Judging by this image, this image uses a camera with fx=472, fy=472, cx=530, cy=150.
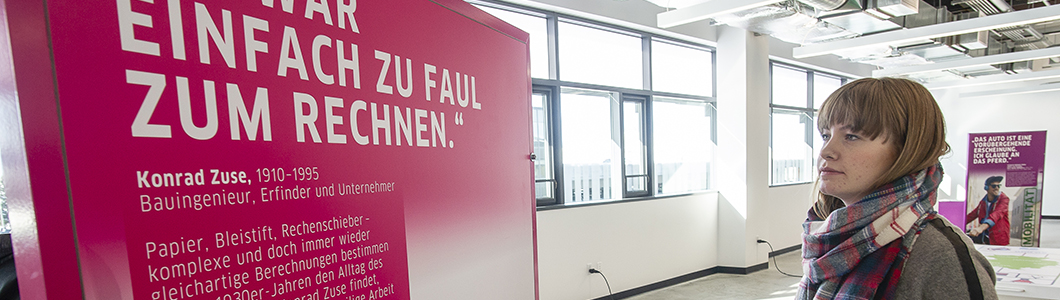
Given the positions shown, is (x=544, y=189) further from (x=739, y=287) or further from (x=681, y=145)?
(x=739, y=287)

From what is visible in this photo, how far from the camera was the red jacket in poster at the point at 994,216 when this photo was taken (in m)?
5.29

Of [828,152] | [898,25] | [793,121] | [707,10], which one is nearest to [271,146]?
[828,152]

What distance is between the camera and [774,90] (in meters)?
6.39

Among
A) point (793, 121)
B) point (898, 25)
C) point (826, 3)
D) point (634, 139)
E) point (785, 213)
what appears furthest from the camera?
point (793, 121)

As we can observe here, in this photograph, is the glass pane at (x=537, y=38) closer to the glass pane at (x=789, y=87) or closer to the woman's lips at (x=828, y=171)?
the woman's lips at (x=828, y=171)

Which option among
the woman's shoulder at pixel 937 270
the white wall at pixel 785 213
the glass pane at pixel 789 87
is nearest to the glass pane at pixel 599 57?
the white wall at pixel 785 213

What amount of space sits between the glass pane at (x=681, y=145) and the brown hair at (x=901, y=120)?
12.9 ft

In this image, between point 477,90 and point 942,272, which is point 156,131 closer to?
point 477,90

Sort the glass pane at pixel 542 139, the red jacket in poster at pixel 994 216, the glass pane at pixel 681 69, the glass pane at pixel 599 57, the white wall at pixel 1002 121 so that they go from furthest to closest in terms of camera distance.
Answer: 1. the white wall at pixel 1002 121
2. the red jacket in poster at pixel 994 216
3. the glass pane at pixel 681 69
4. the glass pane at pixel 599 57
5. the glass pane at pixel 542 139

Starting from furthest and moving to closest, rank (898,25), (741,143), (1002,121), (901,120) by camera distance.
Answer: (1002,121) → (741,143) → (898,25) → (901,120)

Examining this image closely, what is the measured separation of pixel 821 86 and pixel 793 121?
3.45 ft

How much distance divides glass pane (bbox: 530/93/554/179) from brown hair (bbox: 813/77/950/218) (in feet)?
10.0

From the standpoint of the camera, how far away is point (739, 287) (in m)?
4.86

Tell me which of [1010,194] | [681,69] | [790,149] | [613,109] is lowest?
[1010,194]
